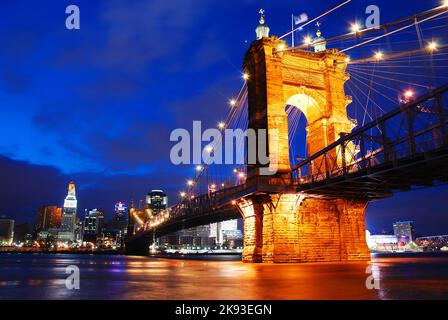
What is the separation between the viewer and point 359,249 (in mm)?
34406

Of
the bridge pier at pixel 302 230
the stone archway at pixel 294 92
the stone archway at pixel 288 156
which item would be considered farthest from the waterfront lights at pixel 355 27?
the bridge pier at pixel 302 230

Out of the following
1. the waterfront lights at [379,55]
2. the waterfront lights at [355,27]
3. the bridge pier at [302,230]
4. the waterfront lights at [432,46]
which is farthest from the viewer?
the bridge pier at [302,230]

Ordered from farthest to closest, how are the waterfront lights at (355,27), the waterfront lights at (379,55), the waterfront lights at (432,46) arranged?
the waterfront lights at (379,55)
the waterfront lights at (355,27)
the waterfront lights at (432,46)

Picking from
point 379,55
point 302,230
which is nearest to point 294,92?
point 379,55

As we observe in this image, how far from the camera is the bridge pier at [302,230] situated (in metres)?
31.5

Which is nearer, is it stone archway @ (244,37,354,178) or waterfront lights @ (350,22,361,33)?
waterfront lights @ (350,22,361,33)

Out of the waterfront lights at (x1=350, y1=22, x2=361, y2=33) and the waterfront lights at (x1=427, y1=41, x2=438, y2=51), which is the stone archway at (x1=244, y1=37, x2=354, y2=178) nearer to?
the waterfront lights at (x1=350, y1=22, x2=361, y2=33)

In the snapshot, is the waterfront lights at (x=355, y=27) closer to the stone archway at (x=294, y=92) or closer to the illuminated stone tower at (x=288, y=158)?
the illuminated stone tower at (x=288, y=158)

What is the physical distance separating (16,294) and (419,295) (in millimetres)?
11792

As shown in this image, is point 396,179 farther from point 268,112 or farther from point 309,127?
point 309,127

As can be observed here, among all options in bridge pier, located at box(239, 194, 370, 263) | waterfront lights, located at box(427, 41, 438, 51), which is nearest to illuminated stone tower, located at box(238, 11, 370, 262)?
bridge pier, located at box(239, 194, 370, 263)

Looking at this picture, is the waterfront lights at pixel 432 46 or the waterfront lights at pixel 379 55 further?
the waterfront lights at pixel 379 55

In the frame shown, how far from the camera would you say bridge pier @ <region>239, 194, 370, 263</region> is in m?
31.5
